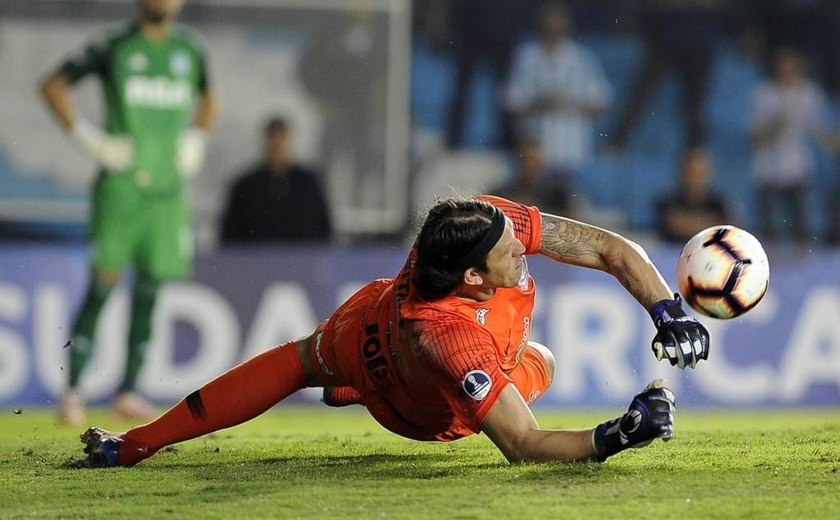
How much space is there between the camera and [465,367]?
5.71m

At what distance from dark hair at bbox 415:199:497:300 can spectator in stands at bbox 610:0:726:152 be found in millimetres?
8368

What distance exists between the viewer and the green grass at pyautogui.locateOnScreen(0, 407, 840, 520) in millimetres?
5125

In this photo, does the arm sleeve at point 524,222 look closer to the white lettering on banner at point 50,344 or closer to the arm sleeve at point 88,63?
the white lettering on banner at point 50,344

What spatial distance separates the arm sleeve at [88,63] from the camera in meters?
12.9

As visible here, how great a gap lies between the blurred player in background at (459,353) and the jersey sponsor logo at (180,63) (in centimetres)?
660

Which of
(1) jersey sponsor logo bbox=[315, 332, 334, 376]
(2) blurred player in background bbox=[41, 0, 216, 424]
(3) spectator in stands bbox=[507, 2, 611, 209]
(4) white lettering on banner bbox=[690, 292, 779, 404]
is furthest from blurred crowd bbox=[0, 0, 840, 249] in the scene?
(1) jersey sponsor logo bbox=[315, 332, 334, 376]

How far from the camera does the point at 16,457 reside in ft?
23.6

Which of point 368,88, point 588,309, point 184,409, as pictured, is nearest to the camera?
point 184,409

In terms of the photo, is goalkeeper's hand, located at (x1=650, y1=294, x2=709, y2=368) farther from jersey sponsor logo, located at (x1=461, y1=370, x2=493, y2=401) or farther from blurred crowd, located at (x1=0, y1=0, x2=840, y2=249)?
blurred crowd, located at (x1=0, y1=0, x2=840, y2=249)

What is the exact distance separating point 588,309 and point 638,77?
3.01 meters

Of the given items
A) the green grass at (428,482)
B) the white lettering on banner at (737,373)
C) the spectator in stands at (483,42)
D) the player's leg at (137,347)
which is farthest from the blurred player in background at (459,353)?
the spectator in stands at (483,42)

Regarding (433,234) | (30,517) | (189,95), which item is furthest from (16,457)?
(189,95)

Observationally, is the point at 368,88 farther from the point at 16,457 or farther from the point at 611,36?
the point at 16,457

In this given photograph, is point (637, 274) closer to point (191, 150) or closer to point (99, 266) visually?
point (99, 266)
